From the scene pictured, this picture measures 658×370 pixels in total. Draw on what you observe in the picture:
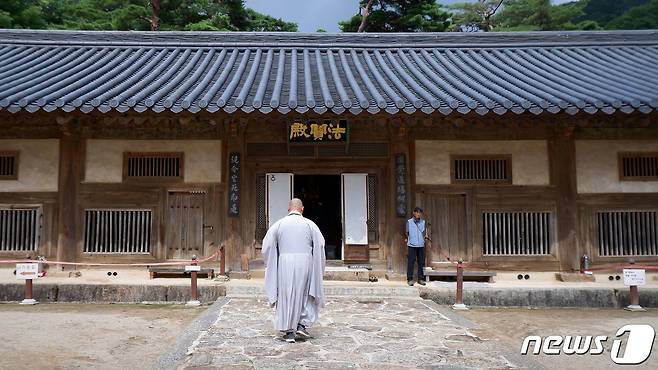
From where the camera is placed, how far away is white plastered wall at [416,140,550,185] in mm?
9789

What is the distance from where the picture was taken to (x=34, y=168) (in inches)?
376

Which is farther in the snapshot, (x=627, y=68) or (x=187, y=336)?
(x=627, y=68)

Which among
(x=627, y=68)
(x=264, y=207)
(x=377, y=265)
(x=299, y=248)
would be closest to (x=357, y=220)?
(x=377, y=265)

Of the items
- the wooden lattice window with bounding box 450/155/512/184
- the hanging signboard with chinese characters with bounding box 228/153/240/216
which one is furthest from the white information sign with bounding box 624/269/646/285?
the hanging signboard with chinese characters with bounding box 228/153/240/216

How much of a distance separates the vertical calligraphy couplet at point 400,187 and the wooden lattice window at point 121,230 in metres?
4.90

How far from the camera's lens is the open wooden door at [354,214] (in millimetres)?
9875

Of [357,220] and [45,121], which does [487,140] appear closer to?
[357,220]

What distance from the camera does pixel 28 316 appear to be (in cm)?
736

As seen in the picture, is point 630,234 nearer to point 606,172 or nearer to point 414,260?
point 606,172

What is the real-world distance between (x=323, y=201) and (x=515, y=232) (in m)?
6.20

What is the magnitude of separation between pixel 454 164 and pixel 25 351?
25.4 feet

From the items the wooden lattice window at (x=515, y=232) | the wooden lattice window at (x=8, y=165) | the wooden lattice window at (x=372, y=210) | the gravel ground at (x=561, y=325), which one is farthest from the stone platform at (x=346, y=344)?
the wooden lattice window at (x=8, y=165)

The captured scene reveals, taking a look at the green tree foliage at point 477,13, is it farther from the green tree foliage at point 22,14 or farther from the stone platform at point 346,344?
the stone platform at point 346,344

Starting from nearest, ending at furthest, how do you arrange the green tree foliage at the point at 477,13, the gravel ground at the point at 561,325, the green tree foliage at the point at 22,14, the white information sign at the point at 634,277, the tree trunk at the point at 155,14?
1. the gravel ground at the point at 561,325
2. the white information sign at the point at 634,277
3. the green tree foliage at the point at 22,14
4. the tree trunk at the point at 155,14
5. the green tree foliage at the point at 477,13
